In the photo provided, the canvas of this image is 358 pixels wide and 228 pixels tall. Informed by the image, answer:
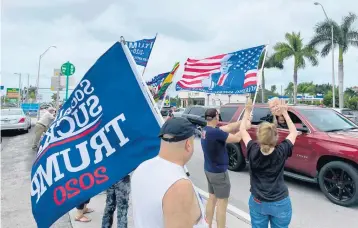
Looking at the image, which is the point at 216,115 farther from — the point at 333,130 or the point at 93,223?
the point at 333,130

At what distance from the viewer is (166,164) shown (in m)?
1.66

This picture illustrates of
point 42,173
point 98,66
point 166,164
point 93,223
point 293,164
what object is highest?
point 98,66

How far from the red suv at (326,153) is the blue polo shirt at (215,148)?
8.68 feet

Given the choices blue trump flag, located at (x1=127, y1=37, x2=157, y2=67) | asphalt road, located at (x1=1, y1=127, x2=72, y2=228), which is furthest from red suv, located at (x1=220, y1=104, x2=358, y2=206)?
asphalt road, located at (x1=1, y1=127, x2=72, y2=228)

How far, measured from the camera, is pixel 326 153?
575 centimetres

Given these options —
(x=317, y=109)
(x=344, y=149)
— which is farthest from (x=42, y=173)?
(x=317, y=109)

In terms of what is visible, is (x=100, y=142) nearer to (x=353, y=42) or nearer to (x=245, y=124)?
(x=245, y=124)

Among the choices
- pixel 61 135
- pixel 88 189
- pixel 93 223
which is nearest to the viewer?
pixel 88 189

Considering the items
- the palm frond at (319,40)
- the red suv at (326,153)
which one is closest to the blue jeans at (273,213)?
the red suv at (326,153)

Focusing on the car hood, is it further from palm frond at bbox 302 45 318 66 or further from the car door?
palm frond at bbox 302 45 318 66

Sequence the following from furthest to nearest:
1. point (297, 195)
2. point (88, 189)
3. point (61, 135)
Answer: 1. point (297, 195)
2. point (61, 135)
3. point (88, 189)

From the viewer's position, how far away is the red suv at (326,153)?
5398 millimetres

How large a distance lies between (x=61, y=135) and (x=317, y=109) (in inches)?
229

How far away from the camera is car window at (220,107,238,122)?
8.53 m
